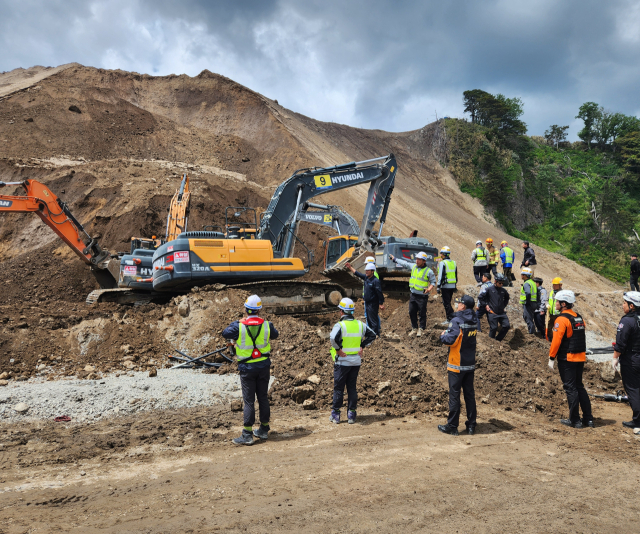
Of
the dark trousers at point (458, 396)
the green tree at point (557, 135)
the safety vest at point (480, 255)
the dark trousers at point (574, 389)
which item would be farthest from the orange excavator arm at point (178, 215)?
the green tree at point (557, 135)

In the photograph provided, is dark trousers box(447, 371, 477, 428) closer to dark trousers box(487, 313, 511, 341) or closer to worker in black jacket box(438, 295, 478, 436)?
worker in black jacket box(438, 295, 478, 436)

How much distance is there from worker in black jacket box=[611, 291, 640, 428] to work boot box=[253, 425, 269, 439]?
4.67 m

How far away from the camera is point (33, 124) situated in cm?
2700

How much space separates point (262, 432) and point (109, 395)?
2.82 m

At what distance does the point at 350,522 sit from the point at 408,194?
1263 inches

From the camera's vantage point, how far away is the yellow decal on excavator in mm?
12620

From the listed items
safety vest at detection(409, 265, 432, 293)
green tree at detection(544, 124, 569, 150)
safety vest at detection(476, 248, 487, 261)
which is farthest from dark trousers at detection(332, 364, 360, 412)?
green tree at detection(544, 124, 569, 150)

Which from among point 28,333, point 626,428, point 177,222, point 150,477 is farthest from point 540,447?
point 177,222

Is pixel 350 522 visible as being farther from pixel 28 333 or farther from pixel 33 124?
pixel 33 124

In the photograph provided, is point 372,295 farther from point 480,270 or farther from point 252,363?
point 480,270

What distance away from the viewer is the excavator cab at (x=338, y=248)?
1573 cm

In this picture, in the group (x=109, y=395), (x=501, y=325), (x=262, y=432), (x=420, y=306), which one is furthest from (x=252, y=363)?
(x=501, y=325)

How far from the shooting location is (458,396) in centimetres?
559

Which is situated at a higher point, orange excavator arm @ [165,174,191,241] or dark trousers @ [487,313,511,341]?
orange excavator arm @ [165,174,191,241]
